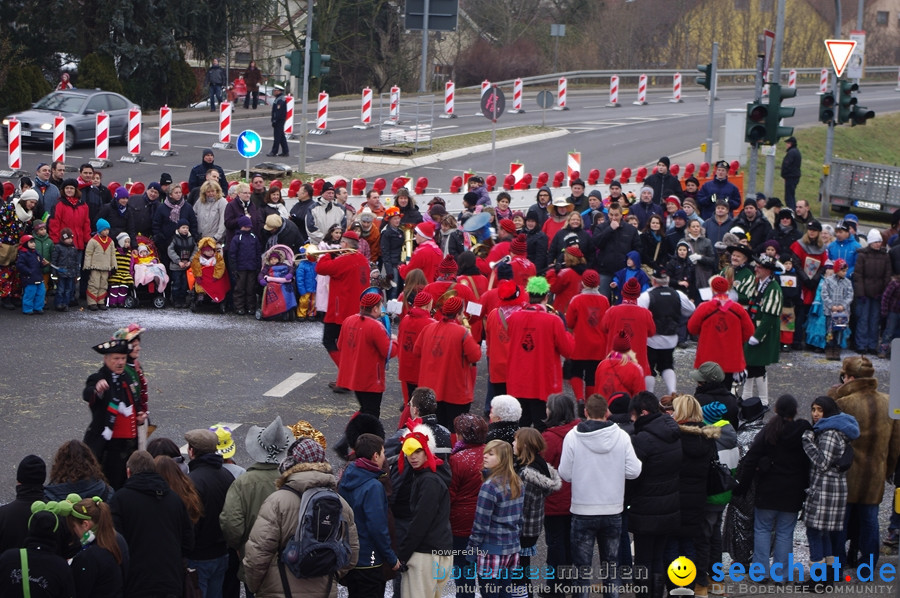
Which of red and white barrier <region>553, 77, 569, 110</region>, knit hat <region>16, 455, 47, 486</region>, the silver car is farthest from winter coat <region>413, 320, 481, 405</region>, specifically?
red and white barrier <region>553, 77, 569, 110</region>

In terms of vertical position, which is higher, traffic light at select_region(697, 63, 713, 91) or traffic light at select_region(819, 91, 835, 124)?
traffic light at select_region(697, 63, 713, 91)

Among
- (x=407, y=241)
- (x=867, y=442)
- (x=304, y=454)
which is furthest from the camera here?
(x=407, y=241)

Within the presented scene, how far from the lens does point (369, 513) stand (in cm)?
784

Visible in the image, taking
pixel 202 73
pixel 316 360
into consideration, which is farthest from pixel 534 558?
pixel 202 73

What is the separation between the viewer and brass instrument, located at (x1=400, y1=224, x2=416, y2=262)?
18.1 metres

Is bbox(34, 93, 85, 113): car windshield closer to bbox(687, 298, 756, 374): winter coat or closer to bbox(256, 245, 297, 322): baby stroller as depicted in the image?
bbox(256, 245, 297, 322): baby stroller

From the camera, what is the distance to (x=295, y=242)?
1794cm

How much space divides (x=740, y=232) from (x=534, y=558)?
8.00 metres

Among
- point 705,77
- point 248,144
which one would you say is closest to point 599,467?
point 248,144

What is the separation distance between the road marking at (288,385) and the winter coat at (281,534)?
671 cm

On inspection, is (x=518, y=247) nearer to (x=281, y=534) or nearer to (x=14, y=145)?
(x=281, y=534)

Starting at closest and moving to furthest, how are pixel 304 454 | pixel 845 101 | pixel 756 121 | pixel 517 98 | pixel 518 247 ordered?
pixel 304 454, pixel 518 247, pixel 756 121, pixel 845 101, pixel 517 98

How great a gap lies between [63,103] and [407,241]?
55.1 feet

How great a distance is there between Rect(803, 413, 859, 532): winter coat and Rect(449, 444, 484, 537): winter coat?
2612mm
